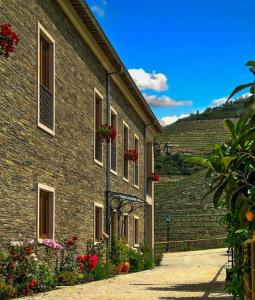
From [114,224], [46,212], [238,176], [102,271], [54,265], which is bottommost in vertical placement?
[102,271]

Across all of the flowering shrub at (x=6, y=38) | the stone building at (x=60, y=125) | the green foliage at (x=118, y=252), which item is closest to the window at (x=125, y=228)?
the stone building at (x=60, y=125)

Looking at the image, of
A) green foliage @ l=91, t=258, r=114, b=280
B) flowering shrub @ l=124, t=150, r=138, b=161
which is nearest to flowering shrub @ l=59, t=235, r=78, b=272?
green foliage @ l=91, t=258, r=114, b=280

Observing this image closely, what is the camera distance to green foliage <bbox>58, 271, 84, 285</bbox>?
14.5 meters

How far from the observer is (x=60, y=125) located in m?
15.5

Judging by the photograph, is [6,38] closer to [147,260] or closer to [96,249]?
[96,249]

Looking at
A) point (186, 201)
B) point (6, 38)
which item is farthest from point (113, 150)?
point (186, 201)

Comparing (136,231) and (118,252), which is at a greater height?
(136,231)

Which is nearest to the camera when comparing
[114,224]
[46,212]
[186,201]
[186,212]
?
[46,212]

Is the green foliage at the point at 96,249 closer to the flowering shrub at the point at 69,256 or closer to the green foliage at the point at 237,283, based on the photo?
the flowering shrub at the point at 69,256

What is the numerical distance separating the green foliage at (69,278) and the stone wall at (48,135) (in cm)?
93

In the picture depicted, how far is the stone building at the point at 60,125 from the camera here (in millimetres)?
12109

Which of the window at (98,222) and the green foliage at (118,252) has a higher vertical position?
the window at (98,222)

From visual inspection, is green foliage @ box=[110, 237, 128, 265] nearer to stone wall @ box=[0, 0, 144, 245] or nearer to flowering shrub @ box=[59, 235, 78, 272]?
stone wall @ box=[0, 0, 144, 245]

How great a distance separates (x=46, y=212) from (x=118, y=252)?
23.6ft
